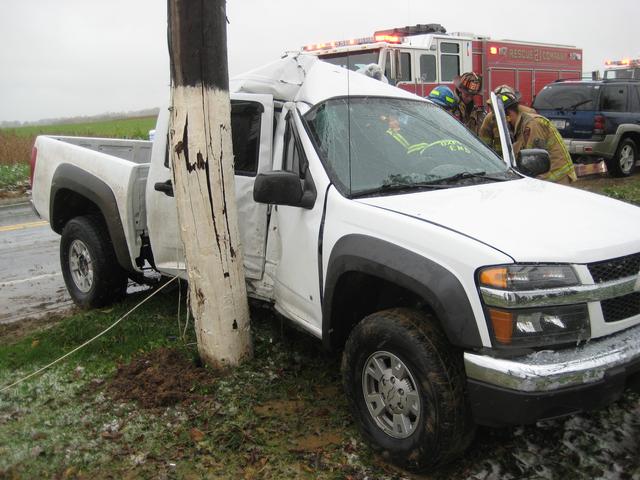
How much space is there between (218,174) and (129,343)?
164 cm

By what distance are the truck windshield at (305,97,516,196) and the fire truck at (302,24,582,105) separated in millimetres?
7736

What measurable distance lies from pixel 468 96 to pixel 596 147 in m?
7.10

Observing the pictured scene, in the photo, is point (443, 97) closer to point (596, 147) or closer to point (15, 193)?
point (596, 147)

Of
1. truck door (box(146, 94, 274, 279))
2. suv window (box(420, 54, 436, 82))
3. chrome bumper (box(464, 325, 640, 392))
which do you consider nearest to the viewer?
chrome bumper (box(464, 325, 640, 392))

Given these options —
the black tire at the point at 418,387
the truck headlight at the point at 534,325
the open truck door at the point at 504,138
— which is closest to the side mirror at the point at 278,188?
the black tire at the point at 418,387

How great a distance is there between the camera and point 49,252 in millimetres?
8844

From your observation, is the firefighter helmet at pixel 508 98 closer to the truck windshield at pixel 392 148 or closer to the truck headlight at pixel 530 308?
the truck windshield at pixel 392 148

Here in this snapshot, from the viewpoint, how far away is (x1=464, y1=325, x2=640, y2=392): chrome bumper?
2674mm

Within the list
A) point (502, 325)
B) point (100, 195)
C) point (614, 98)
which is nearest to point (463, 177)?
point (502, 325)

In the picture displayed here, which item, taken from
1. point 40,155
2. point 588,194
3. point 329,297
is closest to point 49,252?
point 40,155

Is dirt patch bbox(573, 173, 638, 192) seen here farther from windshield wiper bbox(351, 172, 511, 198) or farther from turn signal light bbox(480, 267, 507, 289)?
turn signal light bbox(480, 267, 507, 289)

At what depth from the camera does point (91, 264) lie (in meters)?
5.48

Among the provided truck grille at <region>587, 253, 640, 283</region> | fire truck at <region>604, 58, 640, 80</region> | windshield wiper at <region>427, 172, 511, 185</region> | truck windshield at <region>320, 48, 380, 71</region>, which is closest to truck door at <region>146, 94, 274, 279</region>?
windshield wiper at <region>427, 172, 511, 185</region>

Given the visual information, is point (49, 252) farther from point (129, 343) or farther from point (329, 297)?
point (329, 297)
